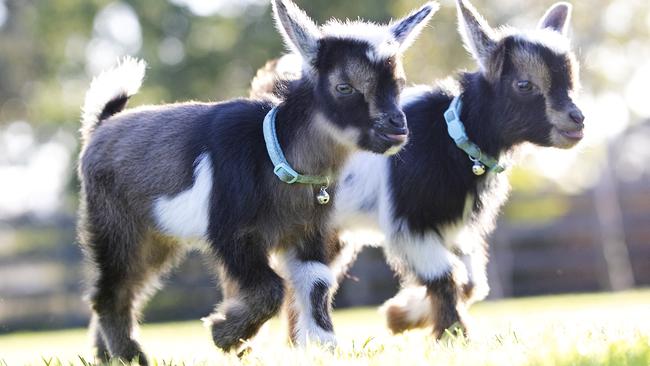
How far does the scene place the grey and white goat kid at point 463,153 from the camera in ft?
19.4

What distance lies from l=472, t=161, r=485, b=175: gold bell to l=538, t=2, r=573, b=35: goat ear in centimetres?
108

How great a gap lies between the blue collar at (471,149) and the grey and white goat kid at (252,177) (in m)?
0.81

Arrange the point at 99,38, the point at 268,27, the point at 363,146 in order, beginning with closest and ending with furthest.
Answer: the point at 363,146 → the point at 268,27 → the point at 99,38

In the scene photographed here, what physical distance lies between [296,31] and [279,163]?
1.91 ft

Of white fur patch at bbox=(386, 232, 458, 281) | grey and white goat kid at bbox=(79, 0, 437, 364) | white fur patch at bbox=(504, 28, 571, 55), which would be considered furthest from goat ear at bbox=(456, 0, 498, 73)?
white fur patch at bbox=(386, 232, 458, 281)

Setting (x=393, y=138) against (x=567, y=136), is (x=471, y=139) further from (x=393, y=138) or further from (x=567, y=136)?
(x=393, y=138)

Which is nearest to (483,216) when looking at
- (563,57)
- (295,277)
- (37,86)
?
(563,57)

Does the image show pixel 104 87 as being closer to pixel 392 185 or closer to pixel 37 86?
pixel 392 185

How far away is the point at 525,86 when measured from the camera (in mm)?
5957

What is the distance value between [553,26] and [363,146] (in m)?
2.15

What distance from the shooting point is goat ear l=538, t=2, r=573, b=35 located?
6.64 metres

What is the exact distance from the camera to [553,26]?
21.8 feet

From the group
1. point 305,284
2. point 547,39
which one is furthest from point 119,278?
point 547,39

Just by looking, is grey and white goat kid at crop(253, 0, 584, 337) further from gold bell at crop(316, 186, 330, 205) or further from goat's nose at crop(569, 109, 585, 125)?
gold bell at crop(316, 186, 330, 205)
